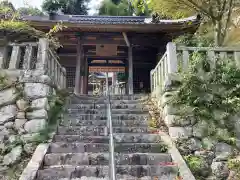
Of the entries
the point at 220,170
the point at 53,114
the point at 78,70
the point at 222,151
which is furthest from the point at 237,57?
the point at 78,70

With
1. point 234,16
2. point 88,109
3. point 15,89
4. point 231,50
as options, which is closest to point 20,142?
point 15,89

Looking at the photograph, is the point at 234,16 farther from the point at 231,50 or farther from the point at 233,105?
the point at 233,105

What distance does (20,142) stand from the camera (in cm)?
488

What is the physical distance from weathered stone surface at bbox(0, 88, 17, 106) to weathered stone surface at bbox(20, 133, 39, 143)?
2.88 ft

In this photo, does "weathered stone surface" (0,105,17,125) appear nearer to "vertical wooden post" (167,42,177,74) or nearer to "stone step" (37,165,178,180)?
"stone step" (37,165,178,180)

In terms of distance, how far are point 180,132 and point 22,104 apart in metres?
3.32

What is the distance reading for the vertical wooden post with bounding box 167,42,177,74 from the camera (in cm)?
589

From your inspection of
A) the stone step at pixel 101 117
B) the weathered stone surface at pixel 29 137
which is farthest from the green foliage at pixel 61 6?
the weathered stone surface at pixel 29 137

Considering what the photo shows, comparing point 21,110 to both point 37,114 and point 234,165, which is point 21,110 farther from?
point 234,165

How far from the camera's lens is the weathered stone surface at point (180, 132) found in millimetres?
5070

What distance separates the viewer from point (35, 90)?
18.1ft

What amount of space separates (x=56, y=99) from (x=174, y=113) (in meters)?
2.85

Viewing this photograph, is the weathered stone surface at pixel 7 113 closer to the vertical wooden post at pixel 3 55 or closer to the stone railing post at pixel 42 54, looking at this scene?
the stone railing post at pixel 42 54

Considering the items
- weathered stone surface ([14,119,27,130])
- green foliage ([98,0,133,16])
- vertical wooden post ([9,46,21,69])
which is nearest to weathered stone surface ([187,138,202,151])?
weathered stone surface ([14,119,27,130])
